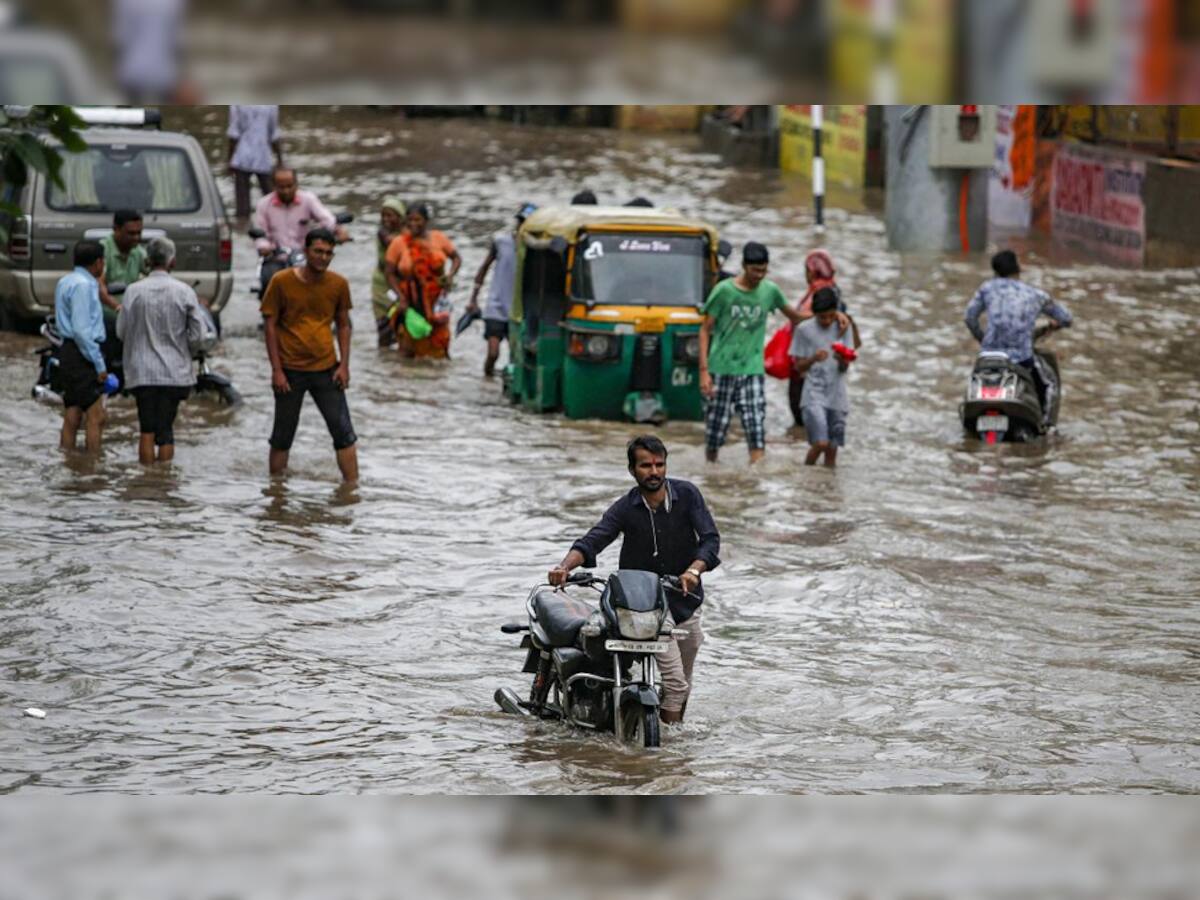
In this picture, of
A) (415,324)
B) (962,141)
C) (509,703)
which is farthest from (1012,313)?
(962,141)

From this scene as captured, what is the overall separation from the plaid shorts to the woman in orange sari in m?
4.69

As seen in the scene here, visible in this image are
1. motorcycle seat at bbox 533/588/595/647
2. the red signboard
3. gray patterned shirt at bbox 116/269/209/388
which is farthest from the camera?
the red signboard

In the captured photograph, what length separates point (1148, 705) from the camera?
9297 mm

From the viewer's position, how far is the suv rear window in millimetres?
18391

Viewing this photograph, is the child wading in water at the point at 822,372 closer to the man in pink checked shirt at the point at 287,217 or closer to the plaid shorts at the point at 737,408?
the plaid shorts at the point at 737,408

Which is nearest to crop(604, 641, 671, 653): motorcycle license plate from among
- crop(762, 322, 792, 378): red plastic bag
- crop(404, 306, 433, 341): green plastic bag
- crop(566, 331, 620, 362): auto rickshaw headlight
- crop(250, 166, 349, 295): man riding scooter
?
crop(762, 322, 792, 378): red plastic bag

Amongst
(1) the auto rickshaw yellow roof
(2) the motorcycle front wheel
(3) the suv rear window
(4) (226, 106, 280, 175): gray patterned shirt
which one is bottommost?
(2) the motorcycle front wheel

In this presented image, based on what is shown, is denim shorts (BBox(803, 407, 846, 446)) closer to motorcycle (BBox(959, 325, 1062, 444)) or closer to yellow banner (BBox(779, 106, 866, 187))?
motorcycle (BBox(959, 325, 1062, 444))

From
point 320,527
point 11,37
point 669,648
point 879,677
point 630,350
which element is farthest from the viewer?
point 630,350

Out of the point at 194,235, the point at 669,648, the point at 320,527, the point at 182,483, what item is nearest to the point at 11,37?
the point at 669,648

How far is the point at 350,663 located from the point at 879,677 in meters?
2.62

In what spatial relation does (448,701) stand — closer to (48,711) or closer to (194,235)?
(48,711)

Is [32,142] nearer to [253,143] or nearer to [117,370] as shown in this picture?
[117,370]

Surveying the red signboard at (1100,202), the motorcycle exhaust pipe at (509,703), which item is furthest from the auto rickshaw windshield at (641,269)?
the red signboard at (1100,202)
